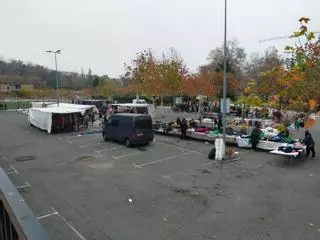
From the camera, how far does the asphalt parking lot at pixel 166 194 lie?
7.86m

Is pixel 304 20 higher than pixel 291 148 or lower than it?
higher

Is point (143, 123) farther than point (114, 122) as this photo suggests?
No

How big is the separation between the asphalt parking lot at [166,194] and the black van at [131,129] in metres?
1.15

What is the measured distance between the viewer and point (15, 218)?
1.94m

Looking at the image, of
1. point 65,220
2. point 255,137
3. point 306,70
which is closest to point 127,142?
point 255,137

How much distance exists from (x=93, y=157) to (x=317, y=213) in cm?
1135

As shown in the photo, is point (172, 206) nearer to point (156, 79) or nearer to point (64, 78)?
point (156, 79)

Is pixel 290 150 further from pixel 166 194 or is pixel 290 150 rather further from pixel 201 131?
pixel 166 194

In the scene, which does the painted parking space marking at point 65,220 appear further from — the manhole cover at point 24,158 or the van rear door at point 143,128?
the van rear door at point 143,128

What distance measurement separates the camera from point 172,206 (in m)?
9.39

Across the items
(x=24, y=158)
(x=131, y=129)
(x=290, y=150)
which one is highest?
(x=131, y=129)

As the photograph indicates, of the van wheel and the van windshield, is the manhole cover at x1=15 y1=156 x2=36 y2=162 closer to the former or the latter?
the van wheel

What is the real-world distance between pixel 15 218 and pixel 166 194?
888cm

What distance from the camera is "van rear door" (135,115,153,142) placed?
A: 1923 cm
